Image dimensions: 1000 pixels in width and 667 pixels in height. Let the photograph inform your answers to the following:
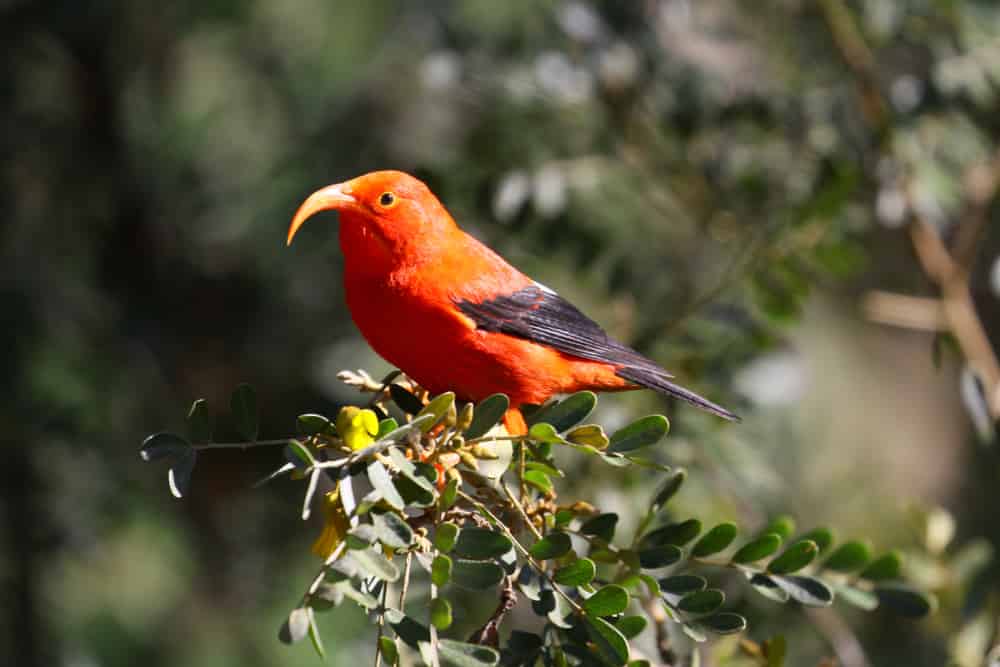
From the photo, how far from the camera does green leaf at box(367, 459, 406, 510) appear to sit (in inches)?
65.6

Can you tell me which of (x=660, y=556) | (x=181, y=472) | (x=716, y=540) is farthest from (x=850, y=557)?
(x=181, y=472)

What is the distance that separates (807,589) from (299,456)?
37.1 inches

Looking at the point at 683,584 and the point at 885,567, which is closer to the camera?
the point at 683,584

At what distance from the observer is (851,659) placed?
3027mm

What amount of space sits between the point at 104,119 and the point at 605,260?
201 cm

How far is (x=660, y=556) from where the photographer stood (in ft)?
6.49

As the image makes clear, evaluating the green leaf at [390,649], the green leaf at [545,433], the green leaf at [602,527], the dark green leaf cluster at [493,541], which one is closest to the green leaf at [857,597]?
the dark green leaf cluster at [493,541]

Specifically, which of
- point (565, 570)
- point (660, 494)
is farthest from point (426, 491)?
point (660, 494)

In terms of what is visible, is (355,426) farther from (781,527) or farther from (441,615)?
(781,527)

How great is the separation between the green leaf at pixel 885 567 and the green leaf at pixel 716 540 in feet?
1.19

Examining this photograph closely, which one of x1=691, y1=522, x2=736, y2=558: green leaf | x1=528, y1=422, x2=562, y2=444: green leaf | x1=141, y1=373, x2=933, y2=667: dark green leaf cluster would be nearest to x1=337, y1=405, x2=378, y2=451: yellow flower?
x1=141, y1=373, x2=933, y2=667: dark green leaf cluster

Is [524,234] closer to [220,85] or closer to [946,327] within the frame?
[946,327]

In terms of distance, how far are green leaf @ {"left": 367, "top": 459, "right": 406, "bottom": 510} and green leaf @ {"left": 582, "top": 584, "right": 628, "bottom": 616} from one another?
1.09ft

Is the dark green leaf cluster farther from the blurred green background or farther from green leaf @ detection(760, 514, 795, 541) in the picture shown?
the blurred green background
